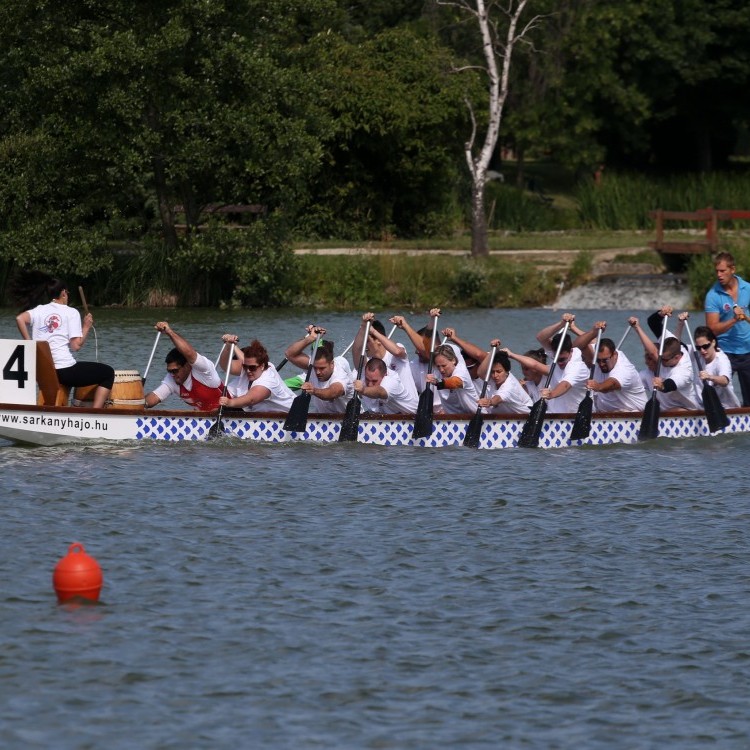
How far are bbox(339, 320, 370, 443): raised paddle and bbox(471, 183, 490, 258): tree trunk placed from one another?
20858mm

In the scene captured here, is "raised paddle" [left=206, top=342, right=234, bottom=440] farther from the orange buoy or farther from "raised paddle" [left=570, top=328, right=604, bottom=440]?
the orange buoy

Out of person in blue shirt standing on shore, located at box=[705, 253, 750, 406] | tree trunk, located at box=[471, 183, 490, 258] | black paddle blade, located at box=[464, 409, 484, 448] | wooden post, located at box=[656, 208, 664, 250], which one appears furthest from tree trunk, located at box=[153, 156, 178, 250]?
person in blue shirt standing on shore, located at box=[705, 253, 750, 406]

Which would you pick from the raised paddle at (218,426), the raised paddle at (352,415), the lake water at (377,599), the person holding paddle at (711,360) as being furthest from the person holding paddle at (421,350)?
the person holding paddle at (711,360)

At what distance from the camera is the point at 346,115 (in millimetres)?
43406

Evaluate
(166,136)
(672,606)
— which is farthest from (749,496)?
(166,136)

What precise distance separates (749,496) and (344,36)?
3334 cm

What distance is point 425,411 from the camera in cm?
1831

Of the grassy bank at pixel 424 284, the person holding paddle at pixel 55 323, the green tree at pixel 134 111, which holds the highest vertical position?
the green tree at pixel 134 111

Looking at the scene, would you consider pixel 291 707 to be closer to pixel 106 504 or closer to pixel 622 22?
pixel 106 504

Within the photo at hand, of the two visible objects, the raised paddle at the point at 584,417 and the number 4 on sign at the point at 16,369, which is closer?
the number 4 on sign at the point at 16,369

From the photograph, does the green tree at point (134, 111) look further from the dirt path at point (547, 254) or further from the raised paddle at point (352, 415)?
the raised paddle at point (352, 415)

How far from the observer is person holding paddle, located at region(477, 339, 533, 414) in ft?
60.6

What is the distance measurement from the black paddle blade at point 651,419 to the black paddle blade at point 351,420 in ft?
10.5

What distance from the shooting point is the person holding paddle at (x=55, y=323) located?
1712 cm
